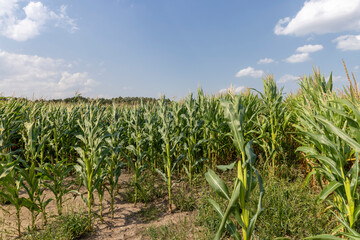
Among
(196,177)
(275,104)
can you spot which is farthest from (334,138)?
(196,177)

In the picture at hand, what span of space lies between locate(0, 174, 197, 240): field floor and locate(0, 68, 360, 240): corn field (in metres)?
0.14

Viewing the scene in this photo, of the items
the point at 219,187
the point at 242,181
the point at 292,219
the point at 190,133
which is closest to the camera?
the point at 242,181

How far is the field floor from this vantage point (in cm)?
368

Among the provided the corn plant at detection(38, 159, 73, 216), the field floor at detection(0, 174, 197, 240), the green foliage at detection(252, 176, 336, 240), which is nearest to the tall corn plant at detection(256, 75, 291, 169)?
the green foliage at detection(252, 176, 336, 240)

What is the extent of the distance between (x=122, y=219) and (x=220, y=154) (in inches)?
125

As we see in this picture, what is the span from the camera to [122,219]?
416 cm

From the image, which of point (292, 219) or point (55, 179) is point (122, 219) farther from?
point (292, 219)

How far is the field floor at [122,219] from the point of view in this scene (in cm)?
368

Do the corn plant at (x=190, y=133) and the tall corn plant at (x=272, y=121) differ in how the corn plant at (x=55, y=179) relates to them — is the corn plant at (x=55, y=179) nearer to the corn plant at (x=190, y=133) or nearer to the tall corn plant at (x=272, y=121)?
the corn plant at (x=190, y=133)

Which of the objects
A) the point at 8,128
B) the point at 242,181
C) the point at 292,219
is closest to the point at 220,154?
the point at 292,219

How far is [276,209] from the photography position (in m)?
3.47

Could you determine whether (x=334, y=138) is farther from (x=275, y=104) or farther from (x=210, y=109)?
(x=210, y=109)

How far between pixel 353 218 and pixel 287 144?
12.6ft

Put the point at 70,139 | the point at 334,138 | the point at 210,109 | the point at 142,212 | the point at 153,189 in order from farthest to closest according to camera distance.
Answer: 1. the point at 70,139
2. the point at 210,109
3. the point at 153,189
4. the point at 142,212
5. the point at 334,138
